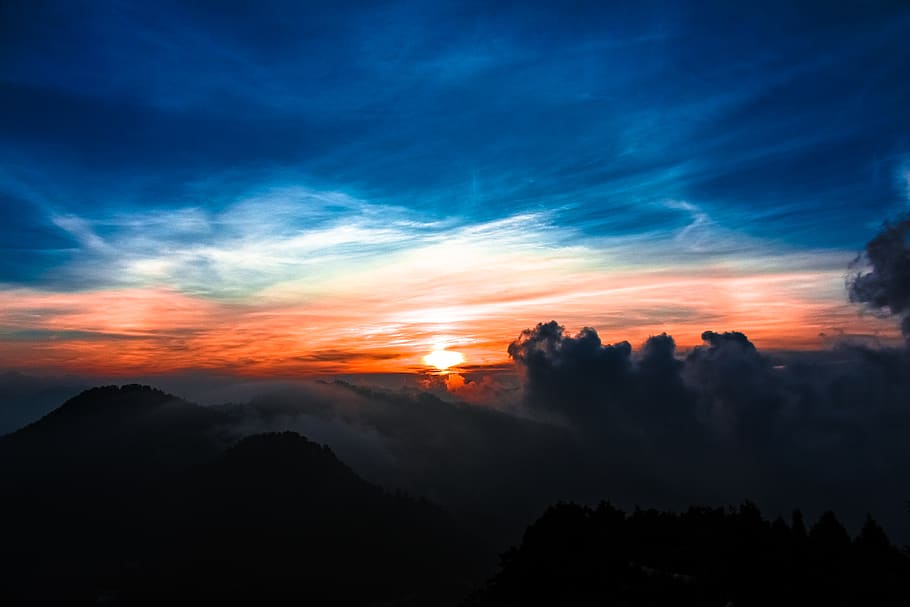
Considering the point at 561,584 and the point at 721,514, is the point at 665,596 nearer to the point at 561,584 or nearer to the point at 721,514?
the point at 561,584

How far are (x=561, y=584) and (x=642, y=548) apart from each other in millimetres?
12245

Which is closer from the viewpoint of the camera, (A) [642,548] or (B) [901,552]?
(A) [642,548]

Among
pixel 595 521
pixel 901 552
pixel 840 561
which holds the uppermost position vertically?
pixel 595 521

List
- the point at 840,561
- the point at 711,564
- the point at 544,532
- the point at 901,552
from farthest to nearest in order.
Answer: the point at 901,552, the point at 544,532, the point at 840,561, the point at 711,564

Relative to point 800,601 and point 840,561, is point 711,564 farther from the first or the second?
point 840,561

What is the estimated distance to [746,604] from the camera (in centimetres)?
5416

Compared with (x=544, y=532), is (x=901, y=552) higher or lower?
lower

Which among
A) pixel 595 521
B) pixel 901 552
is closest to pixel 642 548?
pixel 595 521

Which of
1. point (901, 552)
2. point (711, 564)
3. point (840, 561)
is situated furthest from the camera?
point (901, 552)

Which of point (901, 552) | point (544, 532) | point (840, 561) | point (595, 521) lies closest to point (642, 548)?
point (595, 521)

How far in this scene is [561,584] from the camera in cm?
6019

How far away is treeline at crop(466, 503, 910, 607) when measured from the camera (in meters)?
54.7

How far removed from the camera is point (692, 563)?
61438 mm

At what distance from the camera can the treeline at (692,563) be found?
5466 cm
